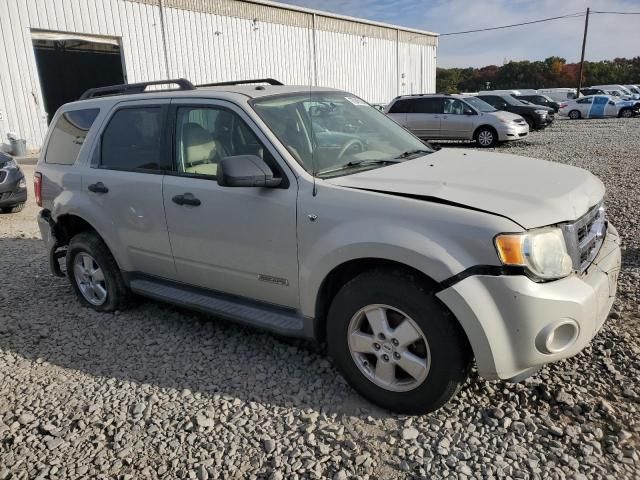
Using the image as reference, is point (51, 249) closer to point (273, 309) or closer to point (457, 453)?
point (273, 309)

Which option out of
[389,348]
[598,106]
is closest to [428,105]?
[389,348]

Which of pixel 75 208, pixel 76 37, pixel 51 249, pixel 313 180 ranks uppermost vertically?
pixel 76 37

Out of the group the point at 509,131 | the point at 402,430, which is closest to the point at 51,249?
the point at 402,430

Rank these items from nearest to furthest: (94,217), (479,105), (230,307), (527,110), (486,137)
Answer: (230,307) < (94,217) < (486,137) < (479,105) < (527,110)

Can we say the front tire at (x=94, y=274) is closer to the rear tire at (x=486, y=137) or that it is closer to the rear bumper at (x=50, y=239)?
the rear bumper at (x=50, y=239)

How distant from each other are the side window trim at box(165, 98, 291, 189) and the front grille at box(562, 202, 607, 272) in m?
1.57

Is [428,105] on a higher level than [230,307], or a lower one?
higher

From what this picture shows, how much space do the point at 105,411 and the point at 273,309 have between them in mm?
1173

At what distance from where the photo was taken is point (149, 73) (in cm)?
1888

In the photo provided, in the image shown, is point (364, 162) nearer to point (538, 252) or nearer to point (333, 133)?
point (333, 133)

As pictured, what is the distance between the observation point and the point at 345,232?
9.30 ft

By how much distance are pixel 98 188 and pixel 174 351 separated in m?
1.46

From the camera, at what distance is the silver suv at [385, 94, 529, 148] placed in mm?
16281

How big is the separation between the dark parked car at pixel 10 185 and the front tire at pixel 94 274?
4.83m
